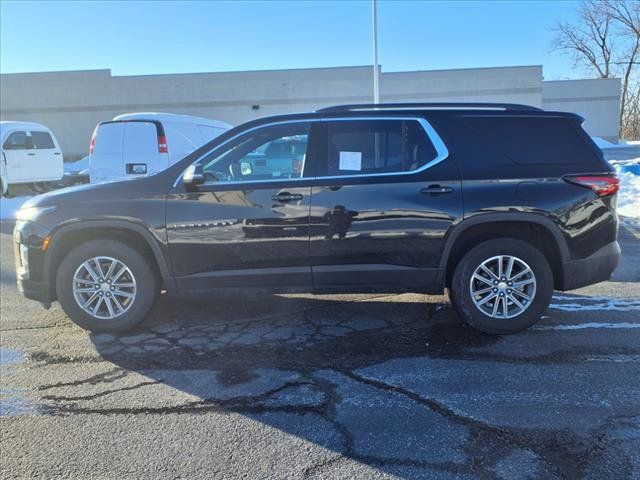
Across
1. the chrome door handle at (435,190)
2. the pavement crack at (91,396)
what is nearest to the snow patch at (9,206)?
the pavement crack at (91,396)

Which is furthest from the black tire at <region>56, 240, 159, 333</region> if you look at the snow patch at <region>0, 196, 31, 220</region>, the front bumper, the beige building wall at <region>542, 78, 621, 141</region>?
the beige building wall at <region>542, 78, 621, 141</region>

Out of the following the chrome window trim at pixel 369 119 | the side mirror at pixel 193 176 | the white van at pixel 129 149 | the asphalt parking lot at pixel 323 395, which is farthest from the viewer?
the white van at pixel 129 149

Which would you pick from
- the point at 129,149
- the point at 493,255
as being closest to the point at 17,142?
the point at 129,149

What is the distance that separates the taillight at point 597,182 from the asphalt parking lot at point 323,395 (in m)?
1.21

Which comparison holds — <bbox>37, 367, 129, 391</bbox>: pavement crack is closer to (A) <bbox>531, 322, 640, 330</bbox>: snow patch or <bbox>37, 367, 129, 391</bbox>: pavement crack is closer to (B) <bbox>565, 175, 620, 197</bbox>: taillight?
(A) <bbox>531, 322, 640, 330</bbox>: snow patch

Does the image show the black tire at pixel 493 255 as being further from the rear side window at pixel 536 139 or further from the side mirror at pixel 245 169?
the side mirror at pixel 245 169

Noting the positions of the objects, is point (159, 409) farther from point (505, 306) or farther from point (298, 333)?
point (505, 306)

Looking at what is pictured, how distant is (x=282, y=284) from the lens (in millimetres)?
4574

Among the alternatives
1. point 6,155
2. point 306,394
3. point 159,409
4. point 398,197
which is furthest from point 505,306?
point 6,155

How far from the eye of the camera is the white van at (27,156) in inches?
577

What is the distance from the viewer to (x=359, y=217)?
4430mm

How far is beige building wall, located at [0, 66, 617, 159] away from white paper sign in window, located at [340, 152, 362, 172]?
95.1 ft

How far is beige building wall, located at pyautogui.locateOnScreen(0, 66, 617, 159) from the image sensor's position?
32.8 m

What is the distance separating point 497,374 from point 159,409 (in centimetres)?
233
